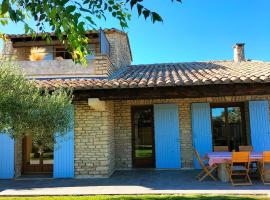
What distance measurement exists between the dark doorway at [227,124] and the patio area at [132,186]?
7.08 ft

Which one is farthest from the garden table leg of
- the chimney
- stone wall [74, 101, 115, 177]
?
the chimney

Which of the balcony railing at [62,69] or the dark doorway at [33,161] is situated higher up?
the balcony railing at [62,69]

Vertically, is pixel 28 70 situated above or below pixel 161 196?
above

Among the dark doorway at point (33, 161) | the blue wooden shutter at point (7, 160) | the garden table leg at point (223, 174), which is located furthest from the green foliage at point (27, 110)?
the garden table leg at point (223, 174)

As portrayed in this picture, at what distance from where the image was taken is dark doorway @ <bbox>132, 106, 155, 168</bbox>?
1071 cm

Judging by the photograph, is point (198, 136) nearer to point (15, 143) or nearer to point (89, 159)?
point (89, 159)

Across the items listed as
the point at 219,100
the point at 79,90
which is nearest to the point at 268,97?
the point at 219,100

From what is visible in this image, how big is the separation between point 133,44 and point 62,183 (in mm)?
10365

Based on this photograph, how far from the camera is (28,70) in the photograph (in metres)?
10.3

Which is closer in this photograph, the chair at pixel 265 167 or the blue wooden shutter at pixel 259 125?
the chair at pixel 265 167

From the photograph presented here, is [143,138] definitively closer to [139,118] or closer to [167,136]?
[139,118]

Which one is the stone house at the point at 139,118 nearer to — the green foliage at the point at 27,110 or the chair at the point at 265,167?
the chair at the point at 265,167

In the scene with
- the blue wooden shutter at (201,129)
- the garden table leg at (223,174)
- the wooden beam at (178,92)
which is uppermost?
the wooden beam at (178,92)

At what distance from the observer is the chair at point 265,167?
24.5 feet
